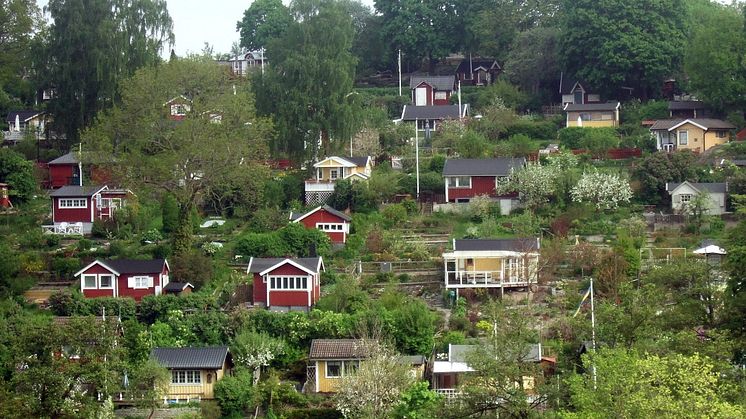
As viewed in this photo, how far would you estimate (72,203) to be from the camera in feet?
169

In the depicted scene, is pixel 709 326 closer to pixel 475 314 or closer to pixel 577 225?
pixel 475 314

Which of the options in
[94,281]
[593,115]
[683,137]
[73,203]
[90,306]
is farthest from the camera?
[593,115]

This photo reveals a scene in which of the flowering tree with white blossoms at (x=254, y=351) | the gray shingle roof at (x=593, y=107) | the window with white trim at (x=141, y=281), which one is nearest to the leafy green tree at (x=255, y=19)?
the gray shingle roof at (x=593, y=107)

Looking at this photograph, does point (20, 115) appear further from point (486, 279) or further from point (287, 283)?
point (486, 279)

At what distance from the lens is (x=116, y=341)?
124 feet

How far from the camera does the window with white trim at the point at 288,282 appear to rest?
4344 cm

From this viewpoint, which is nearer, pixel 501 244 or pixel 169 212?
pixel 501 244

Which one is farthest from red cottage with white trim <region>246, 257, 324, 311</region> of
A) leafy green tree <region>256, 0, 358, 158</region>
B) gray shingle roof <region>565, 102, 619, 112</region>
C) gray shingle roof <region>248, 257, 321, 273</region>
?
gray shingle roof <region>565, 102, 619, 112</region>

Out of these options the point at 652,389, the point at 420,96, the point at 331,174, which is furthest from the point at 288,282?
the point at 420,96

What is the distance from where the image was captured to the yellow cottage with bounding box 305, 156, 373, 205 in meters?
54.3

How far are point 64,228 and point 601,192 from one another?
18511 mm

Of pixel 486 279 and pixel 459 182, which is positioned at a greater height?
pixel 459 182

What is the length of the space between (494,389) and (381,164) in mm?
26721

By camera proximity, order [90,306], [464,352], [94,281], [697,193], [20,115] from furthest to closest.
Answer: [20,115]
[697,193]
[94,281]
[90,306]
[464,352]
